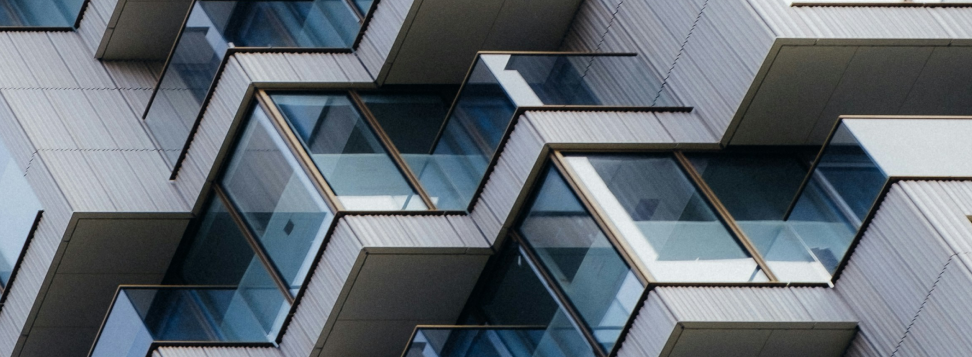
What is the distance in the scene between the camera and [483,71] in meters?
25.6

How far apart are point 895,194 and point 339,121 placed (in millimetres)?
7868

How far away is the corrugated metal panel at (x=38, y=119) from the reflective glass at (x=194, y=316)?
274 centimetres

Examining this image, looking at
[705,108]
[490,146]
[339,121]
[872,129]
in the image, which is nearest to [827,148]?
[872,129]

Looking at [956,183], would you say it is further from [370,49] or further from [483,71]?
[370,49]

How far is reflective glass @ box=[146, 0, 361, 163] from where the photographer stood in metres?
27.9

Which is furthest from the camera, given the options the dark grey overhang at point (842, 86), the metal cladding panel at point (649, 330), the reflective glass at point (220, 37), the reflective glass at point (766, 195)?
the reflective glass at point (220, 37)

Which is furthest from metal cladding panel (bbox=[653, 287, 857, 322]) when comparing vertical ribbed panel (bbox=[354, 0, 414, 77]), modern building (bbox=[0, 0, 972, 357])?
vertical ribbed panel (bbox=[354, 0, 414, 77])

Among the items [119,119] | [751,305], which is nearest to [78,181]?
[119,119]

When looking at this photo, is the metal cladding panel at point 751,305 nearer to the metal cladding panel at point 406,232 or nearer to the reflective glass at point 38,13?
the metal cladding panel at point 406,232

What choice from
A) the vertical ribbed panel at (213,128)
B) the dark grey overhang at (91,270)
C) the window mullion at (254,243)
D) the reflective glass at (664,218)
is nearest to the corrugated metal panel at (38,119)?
the dark grey overhang at (91,270)

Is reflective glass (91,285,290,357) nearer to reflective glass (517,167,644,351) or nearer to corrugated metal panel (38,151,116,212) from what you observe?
corrugated metal panel (38,151,116,212)

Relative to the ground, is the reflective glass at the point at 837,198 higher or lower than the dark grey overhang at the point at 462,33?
lower

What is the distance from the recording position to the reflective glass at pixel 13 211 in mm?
27484

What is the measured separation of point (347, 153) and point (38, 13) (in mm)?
7577
